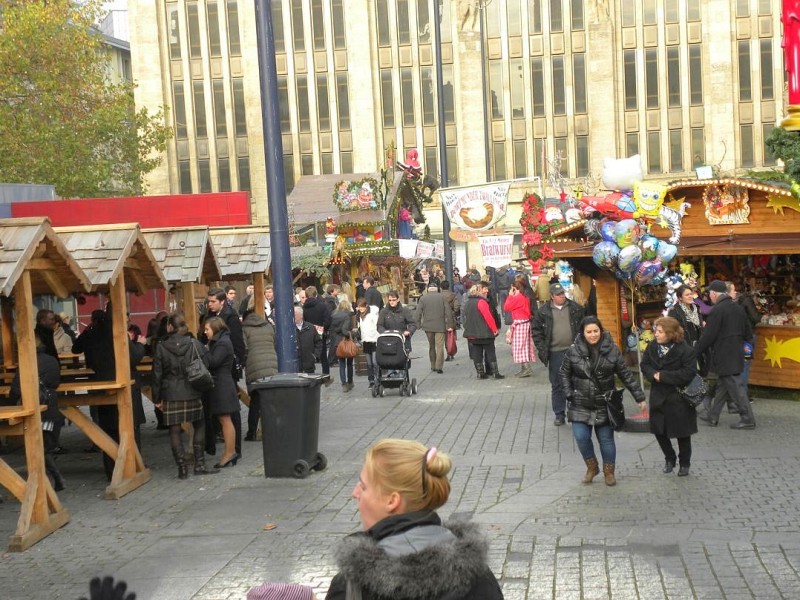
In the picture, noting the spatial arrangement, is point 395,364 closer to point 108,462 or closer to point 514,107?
point 108,462

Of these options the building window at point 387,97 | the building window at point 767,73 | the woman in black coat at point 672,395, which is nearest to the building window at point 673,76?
the building window at point 767,73

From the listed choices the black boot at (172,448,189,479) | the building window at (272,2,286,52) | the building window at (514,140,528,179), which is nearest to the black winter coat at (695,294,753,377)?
the black boot at (172,448,189,479)

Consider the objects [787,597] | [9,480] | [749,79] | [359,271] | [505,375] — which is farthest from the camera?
[749,79]

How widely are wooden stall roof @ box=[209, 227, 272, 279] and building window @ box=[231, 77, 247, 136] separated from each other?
4672 centimetres

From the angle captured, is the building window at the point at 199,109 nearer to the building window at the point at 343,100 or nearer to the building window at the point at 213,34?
the building window at the point at 213,34

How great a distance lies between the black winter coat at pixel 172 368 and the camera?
38.6ft

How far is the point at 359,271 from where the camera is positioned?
1313 inches

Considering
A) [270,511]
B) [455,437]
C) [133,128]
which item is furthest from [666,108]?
[270,511]

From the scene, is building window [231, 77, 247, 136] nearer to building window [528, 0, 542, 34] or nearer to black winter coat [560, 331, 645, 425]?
building window [528, 0, 542, 34]

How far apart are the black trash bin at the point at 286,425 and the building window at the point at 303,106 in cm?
5136

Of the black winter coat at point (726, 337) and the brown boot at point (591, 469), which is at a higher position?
the black winter coat at point (726, 337)

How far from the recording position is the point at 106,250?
11.4m

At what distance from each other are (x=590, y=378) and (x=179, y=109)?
5449 cm

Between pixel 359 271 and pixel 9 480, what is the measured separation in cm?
2418
